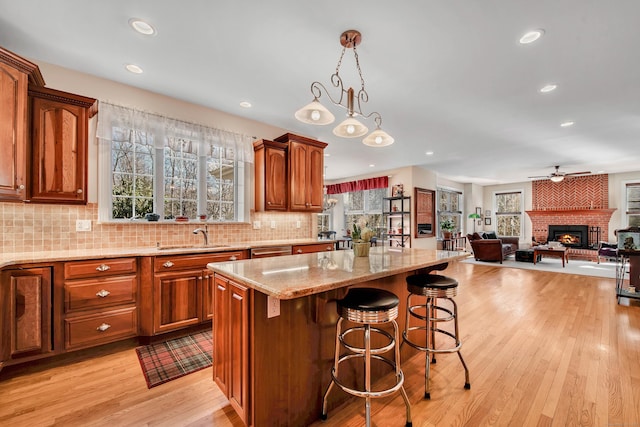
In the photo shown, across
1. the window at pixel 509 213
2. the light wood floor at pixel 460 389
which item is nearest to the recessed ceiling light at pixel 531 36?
the light wood floor at pixel 460 389

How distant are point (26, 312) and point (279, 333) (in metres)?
2.11

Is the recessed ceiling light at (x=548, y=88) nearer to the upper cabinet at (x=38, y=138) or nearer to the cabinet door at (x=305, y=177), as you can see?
the cabinet door at (x=305, y=177)

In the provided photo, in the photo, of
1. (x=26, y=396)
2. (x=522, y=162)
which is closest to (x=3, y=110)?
(x=26, y=396)

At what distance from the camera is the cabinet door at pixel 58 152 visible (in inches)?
92.4

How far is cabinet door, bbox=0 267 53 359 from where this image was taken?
2055 millimetres

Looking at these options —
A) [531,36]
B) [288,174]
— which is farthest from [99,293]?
[531,36]

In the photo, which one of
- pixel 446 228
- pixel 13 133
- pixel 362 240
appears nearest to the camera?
pixel 13 133

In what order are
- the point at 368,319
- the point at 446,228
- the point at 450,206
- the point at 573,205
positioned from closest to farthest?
the point at 368,319, the point at 573,205, the point at 446,228, the point at 450,206

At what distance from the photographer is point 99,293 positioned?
7.90ft

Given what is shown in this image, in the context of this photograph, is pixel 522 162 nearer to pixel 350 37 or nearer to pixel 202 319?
pixel 350 37

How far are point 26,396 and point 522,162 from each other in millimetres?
8780

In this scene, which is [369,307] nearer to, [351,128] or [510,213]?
[351,128]

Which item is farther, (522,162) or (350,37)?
(522,162)

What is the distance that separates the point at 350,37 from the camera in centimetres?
217
